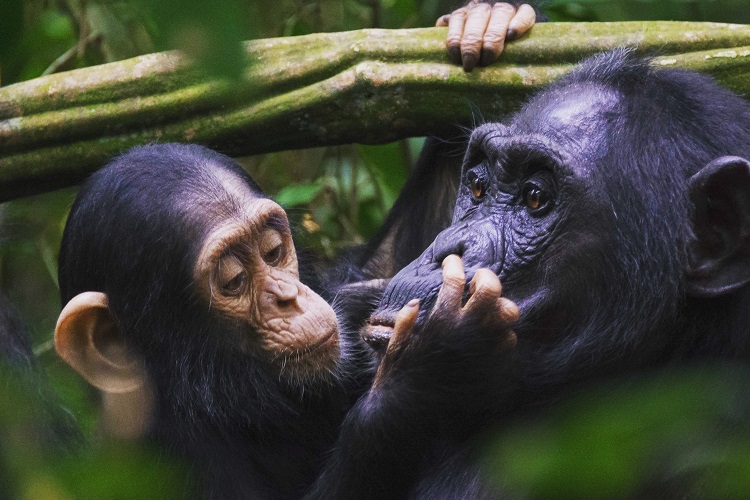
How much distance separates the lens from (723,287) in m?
2.79

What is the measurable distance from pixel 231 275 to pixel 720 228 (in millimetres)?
1803

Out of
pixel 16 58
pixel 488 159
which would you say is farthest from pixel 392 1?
pixel 16 58

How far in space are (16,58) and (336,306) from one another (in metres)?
3.35

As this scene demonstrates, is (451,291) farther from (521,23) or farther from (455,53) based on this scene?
(521,23)

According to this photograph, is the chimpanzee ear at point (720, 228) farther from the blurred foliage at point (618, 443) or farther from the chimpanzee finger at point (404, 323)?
the blurred foliage at point (618, 443)

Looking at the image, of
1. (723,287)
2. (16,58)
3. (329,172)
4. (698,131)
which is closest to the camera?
(16,58)

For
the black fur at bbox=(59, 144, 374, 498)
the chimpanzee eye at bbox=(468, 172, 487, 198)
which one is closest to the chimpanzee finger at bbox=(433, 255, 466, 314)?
the chimpanzee eye at bbox=(468, 172, 487, 198)

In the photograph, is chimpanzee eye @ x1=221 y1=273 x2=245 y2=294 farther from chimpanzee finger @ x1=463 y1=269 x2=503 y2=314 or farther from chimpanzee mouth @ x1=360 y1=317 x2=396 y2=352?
Answer: chimpanzee finger @ x1=463 y1=269 x2=503 y2=314

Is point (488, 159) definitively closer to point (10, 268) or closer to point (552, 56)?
point (552, 56)

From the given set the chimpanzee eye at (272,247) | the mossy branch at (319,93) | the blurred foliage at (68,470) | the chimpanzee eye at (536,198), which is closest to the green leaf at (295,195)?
the mossy branch at (319,93)

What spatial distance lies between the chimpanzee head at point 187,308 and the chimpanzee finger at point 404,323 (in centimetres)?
76

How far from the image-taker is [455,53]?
4.08 metres

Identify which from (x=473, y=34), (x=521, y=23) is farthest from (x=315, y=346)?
(x=521, y=23)

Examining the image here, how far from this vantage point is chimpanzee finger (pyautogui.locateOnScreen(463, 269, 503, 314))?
2789mm
